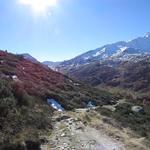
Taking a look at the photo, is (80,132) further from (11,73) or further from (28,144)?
(11,73)

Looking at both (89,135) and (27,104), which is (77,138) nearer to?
(89,135)

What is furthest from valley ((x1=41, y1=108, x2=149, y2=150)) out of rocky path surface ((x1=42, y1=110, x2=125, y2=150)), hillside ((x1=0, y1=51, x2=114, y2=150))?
hillside ((x1=0, y1=51, x2=114, y2=150))

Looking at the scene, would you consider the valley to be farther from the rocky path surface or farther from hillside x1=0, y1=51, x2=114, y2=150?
hillside x1=0, y1=51, x2=114, y2=150

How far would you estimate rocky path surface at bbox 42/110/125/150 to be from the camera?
892 inches

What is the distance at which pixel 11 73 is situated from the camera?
44.8 metres

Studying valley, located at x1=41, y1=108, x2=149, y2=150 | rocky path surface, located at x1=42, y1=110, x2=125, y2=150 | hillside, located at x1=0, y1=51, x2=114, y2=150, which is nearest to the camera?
hillside, located at x1=0, y1=51, x2=114, y2=150

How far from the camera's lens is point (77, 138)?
953 inches

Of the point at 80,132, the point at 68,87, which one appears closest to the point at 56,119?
the point at 80,132

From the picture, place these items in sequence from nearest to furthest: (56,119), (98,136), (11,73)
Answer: (98,136) < (56,119) < (11,73)

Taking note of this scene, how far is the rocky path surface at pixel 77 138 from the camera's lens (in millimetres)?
22650

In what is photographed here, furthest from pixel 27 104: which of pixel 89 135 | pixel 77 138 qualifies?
pixel 77 138

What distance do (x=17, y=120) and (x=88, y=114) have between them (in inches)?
434

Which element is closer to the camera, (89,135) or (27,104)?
(89,135)

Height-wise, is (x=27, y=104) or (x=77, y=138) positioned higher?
(x=27, y=104)
